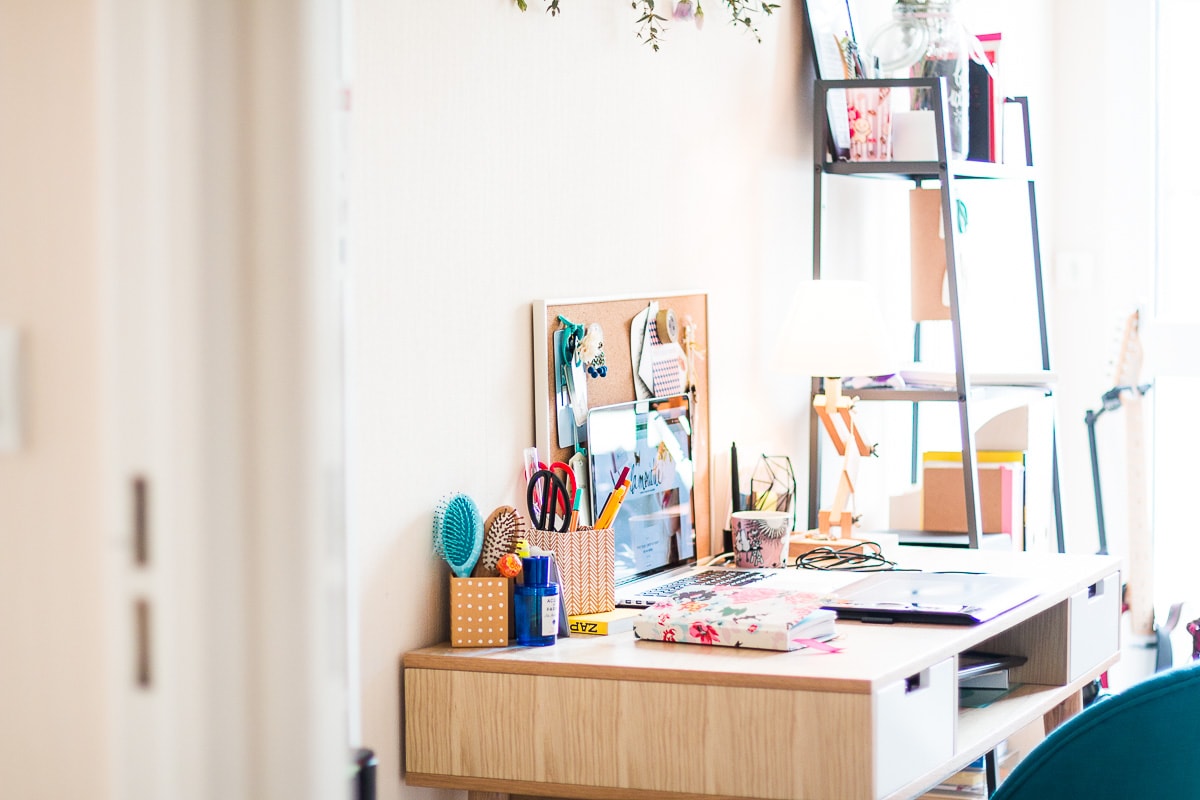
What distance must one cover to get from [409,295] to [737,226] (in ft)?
3.34

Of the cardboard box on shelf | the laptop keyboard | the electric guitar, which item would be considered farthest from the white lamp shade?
the electric guitar

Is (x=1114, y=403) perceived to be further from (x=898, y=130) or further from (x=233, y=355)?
(x=233, y=355)

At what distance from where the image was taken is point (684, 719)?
1474mm

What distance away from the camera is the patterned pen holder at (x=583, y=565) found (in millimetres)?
1711

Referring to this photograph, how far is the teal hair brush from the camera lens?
1632mm

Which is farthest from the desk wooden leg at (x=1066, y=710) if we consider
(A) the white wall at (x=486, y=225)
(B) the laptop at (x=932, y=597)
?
(A) the white wall at (x=486, y=225)

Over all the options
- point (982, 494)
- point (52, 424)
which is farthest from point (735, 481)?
point (52, 424)

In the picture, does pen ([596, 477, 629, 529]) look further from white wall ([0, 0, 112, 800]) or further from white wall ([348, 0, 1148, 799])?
white wall ([0, 0, 112, 800])

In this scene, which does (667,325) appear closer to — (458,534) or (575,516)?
(575,516)

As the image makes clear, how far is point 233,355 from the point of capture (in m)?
0.58

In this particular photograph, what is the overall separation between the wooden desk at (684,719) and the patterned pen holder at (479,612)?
22mm

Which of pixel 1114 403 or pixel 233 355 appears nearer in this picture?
pixel 233 355

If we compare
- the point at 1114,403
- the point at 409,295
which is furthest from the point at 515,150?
the point at 1114,403

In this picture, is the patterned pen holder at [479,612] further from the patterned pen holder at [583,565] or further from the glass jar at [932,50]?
the glass jar at [932,50]
